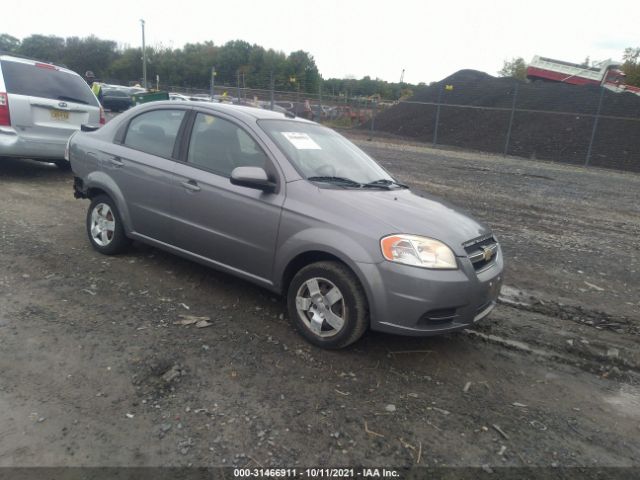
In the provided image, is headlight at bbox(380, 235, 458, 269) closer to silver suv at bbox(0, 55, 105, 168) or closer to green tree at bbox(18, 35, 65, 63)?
silver suv at bbox(0, 55, 105, 168)

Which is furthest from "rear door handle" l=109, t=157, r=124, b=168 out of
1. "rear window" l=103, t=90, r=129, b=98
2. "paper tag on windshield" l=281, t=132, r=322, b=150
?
"rear window" l=103, t=90, r=129, b=98

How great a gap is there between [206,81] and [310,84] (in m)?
30.7

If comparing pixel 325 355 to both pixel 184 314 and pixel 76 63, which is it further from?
pixel 76 63

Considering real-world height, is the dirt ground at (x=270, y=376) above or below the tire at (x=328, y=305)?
below

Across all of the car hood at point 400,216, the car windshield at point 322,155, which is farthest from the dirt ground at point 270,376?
the car windshield at point 322,155

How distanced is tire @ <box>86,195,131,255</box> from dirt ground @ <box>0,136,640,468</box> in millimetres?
134

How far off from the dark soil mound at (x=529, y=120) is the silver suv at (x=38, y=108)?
53.2 ft

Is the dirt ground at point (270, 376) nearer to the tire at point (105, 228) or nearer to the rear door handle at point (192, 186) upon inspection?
the tire at point (105, 228)

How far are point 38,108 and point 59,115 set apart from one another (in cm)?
34

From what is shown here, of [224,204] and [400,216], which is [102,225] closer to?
[224,204]

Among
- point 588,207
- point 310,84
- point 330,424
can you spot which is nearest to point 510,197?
point 588,207

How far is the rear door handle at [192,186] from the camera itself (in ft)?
13.6

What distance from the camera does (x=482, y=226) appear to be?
3926mm

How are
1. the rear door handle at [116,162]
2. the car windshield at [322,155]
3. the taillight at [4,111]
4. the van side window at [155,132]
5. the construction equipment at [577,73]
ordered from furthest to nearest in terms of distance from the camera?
the construction equipment at [577,73] < the taillight at [4,111] < the rear door handle at [116,162] < the van side window at [155,132] < the car windshield at [322,155]
